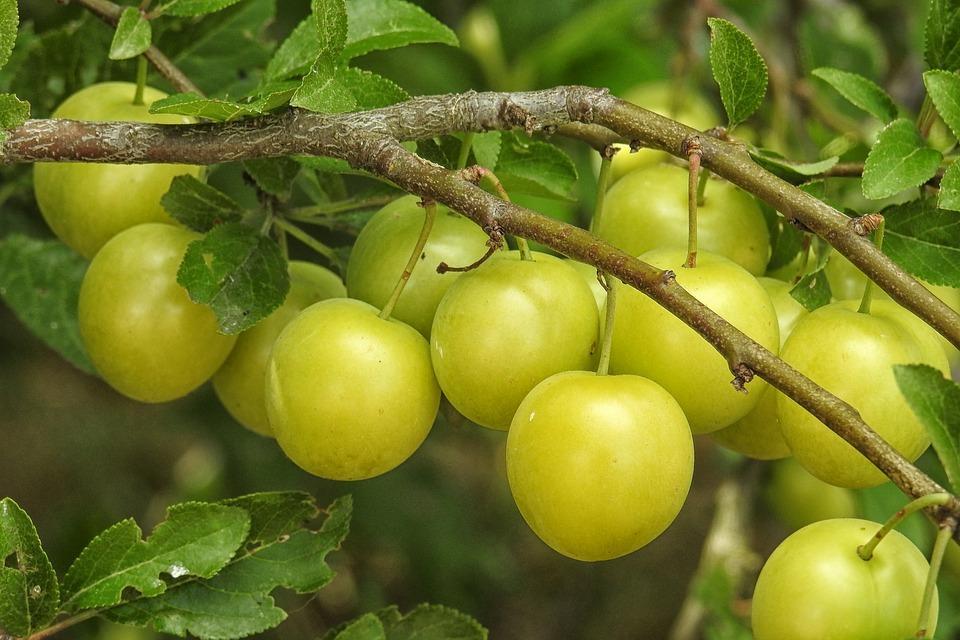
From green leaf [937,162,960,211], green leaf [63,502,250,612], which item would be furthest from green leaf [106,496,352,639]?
green leaf [937,162,960,211]

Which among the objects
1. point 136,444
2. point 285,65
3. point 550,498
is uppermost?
point 285,65

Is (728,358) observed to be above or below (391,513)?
above

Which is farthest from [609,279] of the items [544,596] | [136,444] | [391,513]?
[544,596]

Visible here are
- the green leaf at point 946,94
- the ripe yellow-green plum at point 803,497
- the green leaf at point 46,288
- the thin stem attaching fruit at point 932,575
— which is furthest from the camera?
the ripe yellow-green plum at point 803,497

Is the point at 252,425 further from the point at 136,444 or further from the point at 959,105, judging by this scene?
the point at 136,444

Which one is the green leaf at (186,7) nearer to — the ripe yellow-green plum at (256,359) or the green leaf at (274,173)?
the green leaf at (274,173)

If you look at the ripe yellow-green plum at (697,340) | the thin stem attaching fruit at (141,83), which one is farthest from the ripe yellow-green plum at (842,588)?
the thin stem attaching fruit at (141,83)
